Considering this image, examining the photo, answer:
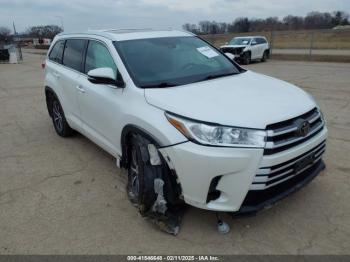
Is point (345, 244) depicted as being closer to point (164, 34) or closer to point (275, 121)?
point (275, 121)

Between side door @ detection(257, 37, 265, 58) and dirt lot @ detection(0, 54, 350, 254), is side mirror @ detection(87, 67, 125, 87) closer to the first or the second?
dirt lot @ detection(0, 54, 350, 254)

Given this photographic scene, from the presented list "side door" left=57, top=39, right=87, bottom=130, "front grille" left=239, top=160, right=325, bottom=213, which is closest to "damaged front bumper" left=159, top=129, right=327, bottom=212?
"front grille" left=239, top=160, right=325, bottom=213

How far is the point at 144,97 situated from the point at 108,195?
4.31 ft

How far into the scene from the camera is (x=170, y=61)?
391cm

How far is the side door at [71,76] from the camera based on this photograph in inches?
186

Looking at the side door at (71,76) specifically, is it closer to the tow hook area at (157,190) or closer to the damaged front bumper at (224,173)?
the tow hook area at (157,190)

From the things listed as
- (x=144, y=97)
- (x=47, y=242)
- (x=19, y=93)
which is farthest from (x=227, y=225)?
(x=19, y=93)

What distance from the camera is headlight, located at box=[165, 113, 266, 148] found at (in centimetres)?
273

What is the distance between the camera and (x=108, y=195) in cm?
391

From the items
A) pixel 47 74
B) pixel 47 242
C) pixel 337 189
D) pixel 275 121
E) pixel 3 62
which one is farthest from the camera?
pixel 3 62

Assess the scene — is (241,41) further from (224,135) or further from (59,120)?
(224,135)

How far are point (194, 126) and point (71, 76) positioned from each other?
106 inches

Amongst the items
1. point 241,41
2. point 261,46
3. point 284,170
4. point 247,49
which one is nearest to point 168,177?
point 284,170

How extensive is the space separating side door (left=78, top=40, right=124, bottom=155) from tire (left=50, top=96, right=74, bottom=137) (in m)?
1.09
